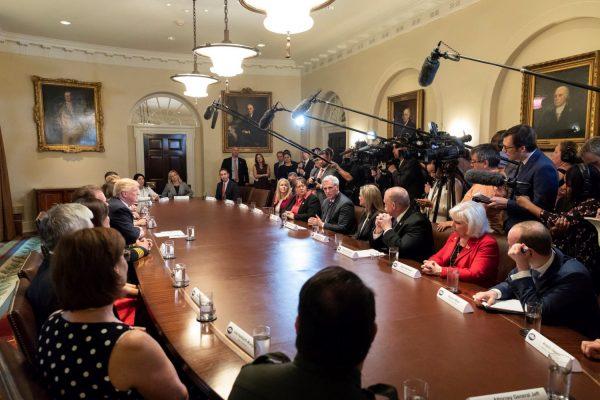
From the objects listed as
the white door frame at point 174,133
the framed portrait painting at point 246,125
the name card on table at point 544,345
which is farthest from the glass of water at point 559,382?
the white door frame at point 174,133

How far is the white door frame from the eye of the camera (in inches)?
369

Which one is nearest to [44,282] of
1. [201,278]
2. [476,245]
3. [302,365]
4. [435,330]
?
[201,278]

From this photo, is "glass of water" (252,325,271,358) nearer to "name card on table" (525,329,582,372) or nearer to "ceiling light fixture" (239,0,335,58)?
"name card on table" (525,329,582,372)

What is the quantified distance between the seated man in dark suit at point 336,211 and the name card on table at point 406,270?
5.73 ft

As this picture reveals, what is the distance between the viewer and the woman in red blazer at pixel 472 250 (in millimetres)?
2396

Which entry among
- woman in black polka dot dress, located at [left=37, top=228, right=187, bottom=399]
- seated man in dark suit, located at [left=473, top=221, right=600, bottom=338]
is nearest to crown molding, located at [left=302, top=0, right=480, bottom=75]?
seated man in dark suit, located at [left=473, top=221, right=600, bottom=338]

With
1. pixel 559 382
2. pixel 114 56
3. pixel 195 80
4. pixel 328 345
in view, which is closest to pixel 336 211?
pixel 195 80

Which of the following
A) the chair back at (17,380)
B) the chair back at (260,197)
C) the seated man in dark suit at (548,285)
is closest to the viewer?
the chair back at (17,380)

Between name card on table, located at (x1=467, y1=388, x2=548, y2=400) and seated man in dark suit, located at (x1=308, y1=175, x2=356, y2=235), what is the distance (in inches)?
120

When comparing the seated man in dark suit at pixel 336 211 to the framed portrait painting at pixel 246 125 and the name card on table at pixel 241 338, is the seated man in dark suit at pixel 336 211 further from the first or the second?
the framed portrait painting at pixel 246 125

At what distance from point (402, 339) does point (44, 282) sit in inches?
58.5

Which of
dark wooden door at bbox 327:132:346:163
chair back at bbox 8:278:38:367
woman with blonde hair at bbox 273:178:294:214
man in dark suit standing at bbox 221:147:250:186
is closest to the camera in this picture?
chair back at bbox 8:278:38:367

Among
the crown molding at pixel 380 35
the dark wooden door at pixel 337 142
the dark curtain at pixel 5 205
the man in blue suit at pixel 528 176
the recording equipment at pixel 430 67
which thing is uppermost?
the crown molding at pixel 380 35

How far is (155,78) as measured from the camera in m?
9.27
